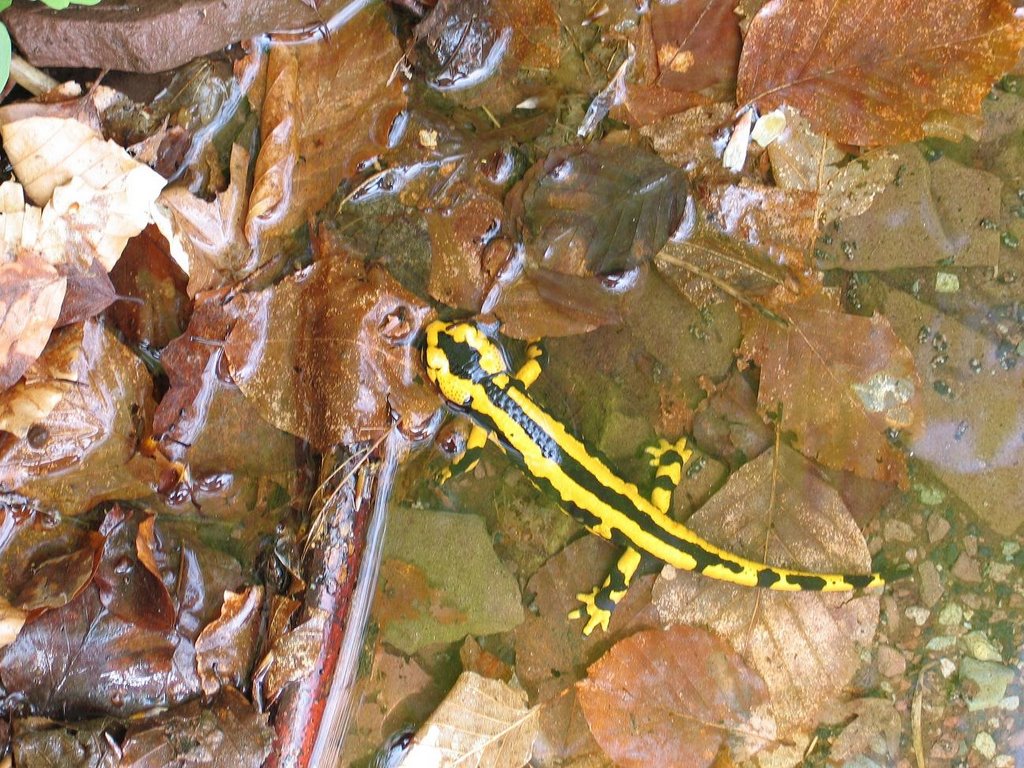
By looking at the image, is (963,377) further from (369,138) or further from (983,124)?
(369,138)

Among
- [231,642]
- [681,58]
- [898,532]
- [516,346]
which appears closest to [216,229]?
[516,346]

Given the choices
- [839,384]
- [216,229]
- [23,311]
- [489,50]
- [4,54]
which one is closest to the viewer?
[4,54]

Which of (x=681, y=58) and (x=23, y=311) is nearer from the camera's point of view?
(x=23, y=311)

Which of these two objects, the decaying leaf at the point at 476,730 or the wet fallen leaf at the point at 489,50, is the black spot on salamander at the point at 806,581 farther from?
the wet fallen leaf at the point at 489,50

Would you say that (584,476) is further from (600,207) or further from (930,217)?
(930,217)

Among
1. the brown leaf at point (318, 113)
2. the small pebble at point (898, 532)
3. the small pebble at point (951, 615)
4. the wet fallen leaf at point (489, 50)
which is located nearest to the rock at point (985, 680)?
the small pebble at point (951, 615)
